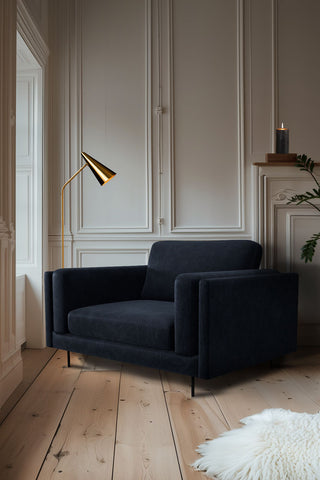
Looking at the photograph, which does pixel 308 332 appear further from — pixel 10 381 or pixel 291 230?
pixel 10 381

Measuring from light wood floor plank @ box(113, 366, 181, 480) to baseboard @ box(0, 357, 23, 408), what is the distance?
1.76ft

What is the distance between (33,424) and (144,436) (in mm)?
467

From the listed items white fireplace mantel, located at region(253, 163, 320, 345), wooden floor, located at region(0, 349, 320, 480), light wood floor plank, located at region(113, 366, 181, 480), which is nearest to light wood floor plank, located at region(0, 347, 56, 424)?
wooden floor, located at region(0, 349, 320, 480)

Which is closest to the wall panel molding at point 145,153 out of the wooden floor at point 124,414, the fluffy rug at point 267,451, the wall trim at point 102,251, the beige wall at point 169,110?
the beige wall at point 169,110

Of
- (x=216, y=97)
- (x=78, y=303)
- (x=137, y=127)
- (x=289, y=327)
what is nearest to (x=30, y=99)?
(x=137, y=127)

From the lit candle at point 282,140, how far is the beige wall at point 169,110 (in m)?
0.28

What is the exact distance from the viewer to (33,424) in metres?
2.00

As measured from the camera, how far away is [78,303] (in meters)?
2.93

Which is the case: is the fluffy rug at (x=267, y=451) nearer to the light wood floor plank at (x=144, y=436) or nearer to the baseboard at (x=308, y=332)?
the light wood floor plank at (x=144, y=436)

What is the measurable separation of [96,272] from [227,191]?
1221 mm

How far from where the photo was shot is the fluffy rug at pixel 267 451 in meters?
1.50

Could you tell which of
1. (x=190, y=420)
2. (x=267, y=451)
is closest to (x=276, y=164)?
(x=190, y=420)

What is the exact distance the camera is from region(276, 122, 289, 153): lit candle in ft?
11.1

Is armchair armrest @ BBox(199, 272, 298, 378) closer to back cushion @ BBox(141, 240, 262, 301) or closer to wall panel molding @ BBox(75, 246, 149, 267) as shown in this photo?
back cushion @ BBox(141, 240, 262, 301)
